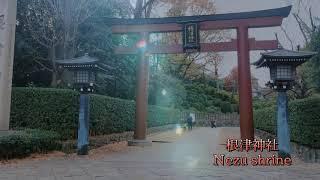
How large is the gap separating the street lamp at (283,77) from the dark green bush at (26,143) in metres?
8.32

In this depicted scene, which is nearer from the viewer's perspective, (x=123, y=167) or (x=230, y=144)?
(x=123, y=167)

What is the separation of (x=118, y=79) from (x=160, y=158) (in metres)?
10.9

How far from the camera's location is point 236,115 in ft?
164

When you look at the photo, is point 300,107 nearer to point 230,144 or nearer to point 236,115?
point 230,144

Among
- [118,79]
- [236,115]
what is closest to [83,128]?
[118,79]

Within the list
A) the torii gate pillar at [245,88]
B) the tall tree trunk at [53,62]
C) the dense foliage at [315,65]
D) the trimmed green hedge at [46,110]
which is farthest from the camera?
the dense foliage at [315,65]

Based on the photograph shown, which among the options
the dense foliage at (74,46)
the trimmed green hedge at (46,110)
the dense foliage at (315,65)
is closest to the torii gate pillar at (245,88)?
the dense foliage at (315,65)

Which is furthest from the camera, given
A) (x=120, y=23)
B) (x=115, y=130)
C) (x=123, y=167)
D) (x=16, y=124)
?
(x=115, y=130)

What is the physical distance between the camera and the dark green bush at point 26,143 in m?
11.6

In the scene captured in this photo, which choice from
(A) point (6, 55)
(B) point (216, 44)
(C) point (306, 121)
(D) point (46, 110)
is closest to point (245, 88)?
(B) point (216, 44)

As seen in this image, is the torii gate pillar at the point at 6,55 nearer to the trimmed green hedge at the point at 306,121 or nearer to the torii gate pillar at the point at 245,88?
the torii gate pillar at the point at 245,88

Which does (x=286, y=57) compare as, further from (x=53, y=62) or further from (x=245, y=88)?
(x=53, y=62)

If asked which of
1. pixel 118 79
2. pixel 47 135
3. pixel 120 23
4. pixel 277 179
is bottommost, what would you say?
pixel 277 179

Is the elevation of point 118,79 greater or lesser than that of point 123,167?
greater
